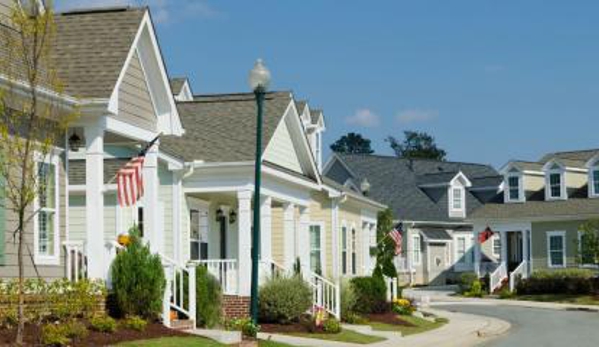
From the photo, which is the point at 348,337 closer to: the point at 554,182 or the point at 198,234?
the point at 198,234

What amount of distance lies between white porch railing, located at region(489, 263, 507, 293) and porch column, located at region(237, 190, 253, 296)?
32913 millimetres

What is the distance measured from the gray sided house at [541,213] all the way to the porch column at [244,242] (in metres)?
31.9

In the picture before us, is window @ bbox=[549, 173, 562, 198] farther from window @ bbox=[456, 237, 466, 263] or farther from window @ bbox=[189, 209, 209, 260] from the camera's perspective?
window @ bbox=[189, 209, 209, 260]

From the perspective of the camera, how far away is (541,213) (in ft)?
199

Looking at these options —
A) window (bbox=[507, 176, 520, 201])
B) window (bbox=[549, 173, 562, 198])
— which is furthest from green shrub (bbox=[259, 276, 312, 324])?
window (bbox=[507, 176, 520, 201])

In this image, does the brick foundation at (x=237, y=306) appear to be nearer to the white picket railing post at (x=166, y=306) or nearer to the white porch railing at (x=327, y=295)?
the white porch railing at (x=327, y=295)

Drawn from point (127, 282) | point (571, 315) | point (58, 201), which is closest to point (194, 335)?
point (127, 282)

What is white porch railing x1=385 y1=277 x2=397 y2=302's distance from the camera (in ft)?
124

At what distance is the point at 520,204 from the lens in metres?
63.1

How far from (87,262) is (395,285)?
2013 cm

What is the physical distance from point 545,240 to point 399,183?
15.3 metres

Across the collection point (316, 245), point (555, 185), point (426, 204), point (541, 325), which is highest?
point (555, 185)

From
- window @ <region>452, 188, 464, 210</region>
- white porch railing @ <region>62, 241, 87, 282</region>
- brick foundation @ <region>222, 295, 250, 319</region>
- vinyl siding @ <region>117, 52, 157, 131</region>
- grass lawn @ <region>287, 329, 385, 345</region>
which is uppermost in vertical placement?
vinyl siding @ <region>117, 52, 157, 131</region>

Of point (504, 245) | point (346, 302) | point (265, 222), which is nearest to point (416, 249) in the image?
point (504, 245)
